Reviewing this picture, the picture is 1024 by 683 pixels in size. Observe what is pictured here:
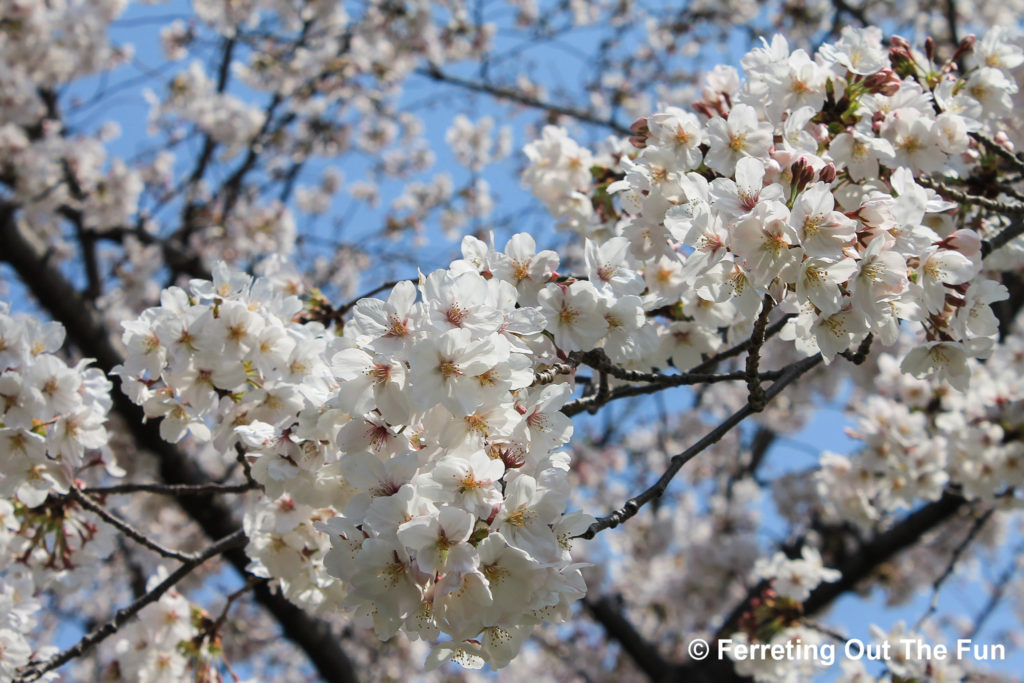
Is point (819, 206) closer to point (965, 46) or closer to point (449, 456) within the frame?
point (449, 456)

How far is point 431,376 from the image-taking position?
51.4 inches

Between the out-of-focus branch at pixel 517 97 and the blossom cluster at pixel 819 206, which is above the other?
the blossom cluster at pixel 819 206

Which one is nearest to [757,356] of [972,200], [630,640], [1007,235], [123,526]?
[972,200]

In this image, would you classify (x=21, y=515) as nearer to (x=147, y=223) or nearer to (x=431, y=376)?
(x=431, y=376)

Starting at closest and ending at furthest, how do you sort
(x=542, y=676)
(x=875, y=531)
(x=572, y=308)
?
(x=572, y=308), (x=875, y=531), (x=542, y=676)

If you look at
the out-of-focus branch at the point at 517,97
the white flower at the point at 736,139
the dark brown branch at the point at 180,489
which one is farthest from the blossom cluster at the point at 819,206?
the out-of-focus branch at the point at 517,97

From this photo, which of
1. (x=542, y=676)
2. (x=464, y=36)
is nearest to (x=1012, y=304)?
(x=464, y=36)

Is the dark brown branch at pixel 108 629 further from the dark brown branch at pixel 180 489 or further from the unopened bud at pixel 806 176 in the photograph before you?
the unopened bud at pixel 806 176

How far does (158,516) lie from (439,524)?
5.21 metres

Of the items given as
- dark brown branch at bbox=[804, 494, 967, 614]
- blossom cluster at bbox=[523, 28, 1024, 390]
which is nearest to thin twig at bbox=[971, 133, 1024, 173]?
blossom cluster at bbox=[523, 28, 1024, 390]

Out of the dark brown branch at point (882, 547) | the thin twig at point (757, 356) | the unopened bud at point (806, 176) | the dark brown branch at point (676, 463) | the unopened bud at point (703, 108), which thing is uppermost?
the unopened bud at point (806, 176)

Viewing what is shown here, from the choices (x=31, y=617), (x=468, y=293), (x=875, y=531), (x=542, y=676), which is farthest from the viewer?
(x=542, y=676)

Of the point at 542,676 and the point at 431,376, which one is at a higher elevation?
the point at 431,376

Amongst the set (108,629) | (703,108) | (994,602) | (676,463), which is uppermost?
(703,108)
